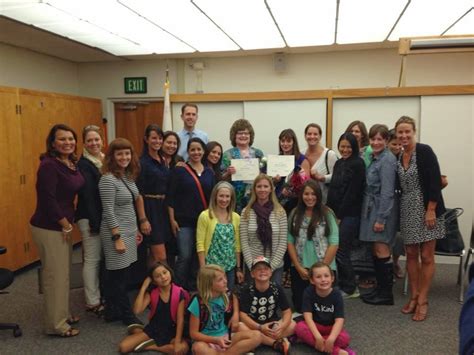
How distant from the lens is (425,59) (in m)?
5.54

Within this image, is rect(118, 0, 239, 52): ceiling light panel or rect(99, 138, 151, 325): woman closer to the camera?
rect(99, 138, 151, 325): woman

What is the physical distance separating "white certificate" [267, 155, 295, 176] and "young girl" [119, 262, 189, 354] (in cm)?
128

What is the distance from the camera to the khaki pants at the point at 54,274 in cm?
270

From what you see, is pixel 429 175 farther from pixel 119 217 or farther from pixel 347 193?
pixel 119 217

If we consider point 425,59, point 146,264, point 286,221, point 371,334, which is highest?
point 425,59

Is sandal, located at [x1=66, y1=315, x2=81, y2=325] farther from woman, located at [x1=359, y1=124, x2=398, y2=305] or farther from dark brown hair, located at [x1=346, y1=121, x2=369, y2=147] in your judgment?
dark brown hair, located at [x1=346, y1=121, x2=369, y2=147]

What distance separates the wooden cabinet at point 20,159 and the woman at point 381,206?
11.7 feet

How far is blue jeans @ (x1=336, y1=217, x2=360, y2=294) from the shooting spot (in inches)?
132

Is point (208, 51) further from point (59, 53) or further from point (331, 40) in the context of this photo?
point (59, 53)

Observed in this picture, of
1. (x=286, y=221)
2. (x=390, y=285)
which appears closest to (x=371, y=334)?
(x=390, y=285)

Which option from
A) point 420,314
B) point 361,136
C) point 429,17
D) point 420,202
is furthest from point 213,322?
point 429,17

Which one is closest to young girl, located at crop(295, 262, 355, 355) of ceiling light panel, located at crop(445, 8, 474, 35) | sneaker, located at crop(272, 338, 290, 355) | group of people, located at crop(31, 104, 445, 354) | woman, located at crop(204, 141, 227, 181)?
group of people, located at crop(31, 104, 445, 354)

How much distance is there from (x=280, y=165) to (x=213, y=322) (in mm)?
1472

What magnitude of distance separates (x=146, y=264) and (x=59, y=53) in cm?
376
